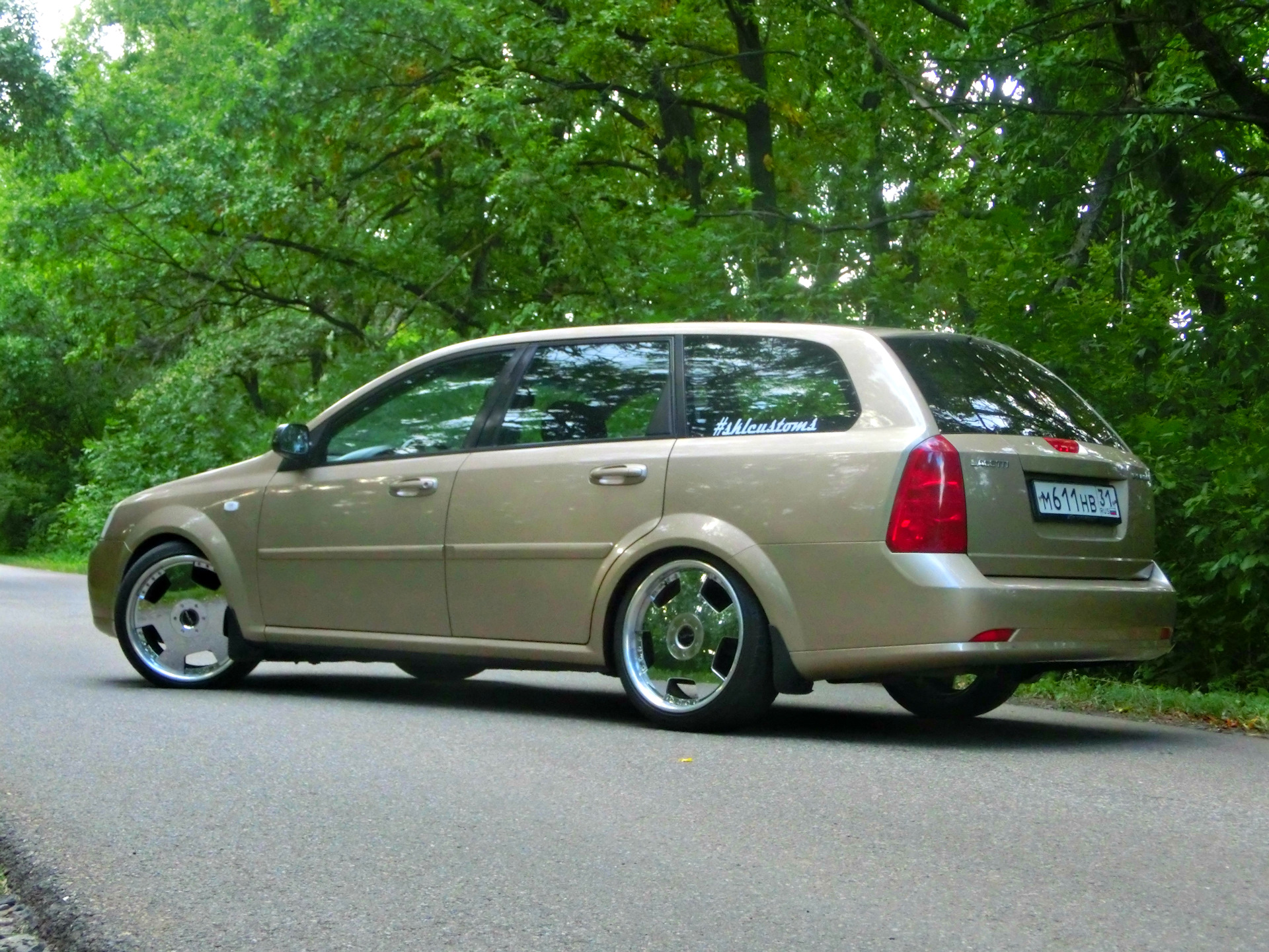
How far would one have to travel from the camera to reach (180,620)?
9.07m

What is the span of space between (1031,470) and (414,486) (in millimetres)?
2780

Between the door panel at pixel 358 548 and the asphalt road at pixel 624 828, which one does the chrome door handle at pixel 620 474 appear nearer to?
the door panel at pixel 358 548

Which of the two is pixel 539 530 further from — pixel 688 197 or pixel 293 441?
pixel 688 197

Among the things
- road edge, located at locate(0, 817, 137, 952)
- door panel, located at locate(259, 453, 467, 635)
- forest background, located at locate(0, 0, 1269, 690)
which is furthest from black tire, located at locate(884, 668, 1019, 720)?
road edge, located at locate(0, 817, 137, 952)

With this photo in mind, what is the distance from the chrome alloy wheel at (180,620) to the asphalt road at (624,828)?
638 mm

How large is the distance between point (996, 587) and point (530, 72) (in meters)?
14.8

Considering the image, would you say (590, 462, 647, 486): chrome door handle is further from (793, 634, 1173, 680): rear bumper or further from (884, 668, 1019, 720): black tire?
(884, 668, 1019, 720): black tire

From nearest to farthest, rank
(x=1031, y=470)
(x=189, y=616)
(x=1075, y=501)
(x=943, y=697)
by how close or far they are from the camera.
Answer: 1. (x=1031, y=470)
2. (x=1075, y=501)
3. (x=943, y=697)
4. (x=189, y=616)

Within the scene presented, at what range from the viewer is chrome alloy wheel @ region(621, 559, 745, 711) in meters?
7.12

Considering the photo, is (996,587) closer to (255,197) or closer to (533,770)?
(533,770)

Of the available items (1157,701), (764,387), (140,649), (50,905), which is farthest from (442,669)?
Answer: (50,905)

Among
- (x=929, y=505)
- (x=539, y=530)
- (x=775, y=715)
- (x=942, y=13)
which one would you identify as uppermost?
(x=942, y=13)

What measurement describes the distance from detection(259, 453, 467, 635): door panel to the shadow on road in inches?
17.7

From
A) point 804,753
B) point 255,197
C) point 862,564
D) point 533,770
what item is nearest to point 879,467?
point 862,564
